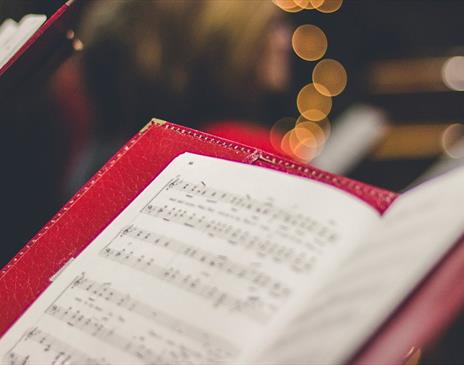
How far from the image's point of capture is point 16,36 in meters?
1.21

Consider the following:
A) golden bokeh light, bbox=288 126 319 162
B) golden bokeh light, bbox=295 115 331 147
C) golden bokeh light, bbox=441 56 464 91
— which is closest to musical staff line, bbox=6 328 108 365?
golden bokeh light, bbox=288 126 319 162

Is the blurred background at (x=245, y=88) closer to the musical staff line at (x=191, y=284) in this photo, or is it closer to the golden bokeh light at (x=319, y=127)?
the golden bokeh light at (x=319, y=127)

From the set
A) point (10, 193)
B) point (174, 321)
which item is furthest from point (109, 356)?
point (10, 193)

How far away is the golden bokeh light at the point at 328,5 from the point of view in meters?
2.72

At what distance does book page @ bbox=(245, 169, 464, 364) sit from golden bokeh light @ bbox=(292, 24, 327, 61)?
85.1 inches

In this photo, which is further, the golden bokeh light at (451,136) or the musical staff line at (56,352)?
the golden bokeh light at (451,136)

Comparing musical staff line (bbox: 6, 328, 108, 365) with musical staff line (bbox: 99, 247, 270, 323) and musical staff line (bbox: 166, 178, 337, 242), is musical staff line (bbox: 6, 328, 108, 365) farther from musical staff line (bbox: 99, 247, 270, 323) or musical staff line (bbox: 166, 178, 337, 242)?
musical staff line (bbox: 166, 178, 337, 242)

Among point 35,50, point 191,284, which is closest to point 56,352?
point 191,284

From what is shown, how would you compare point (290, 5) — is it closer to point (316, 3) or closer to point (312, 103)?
point (316, 3)

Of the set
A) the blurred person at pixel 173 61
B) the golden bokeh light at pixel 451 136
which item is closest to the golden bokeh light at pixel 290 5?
the blurred person at pixel 173 61

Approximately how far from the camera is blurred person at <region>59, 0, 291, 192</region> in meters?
1.73

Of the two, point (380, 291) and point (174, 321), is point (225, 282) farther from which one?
point (380, 291)

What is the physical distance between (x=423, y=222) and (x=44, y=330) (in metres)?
0.44

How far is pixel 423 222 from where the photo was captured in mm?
620
